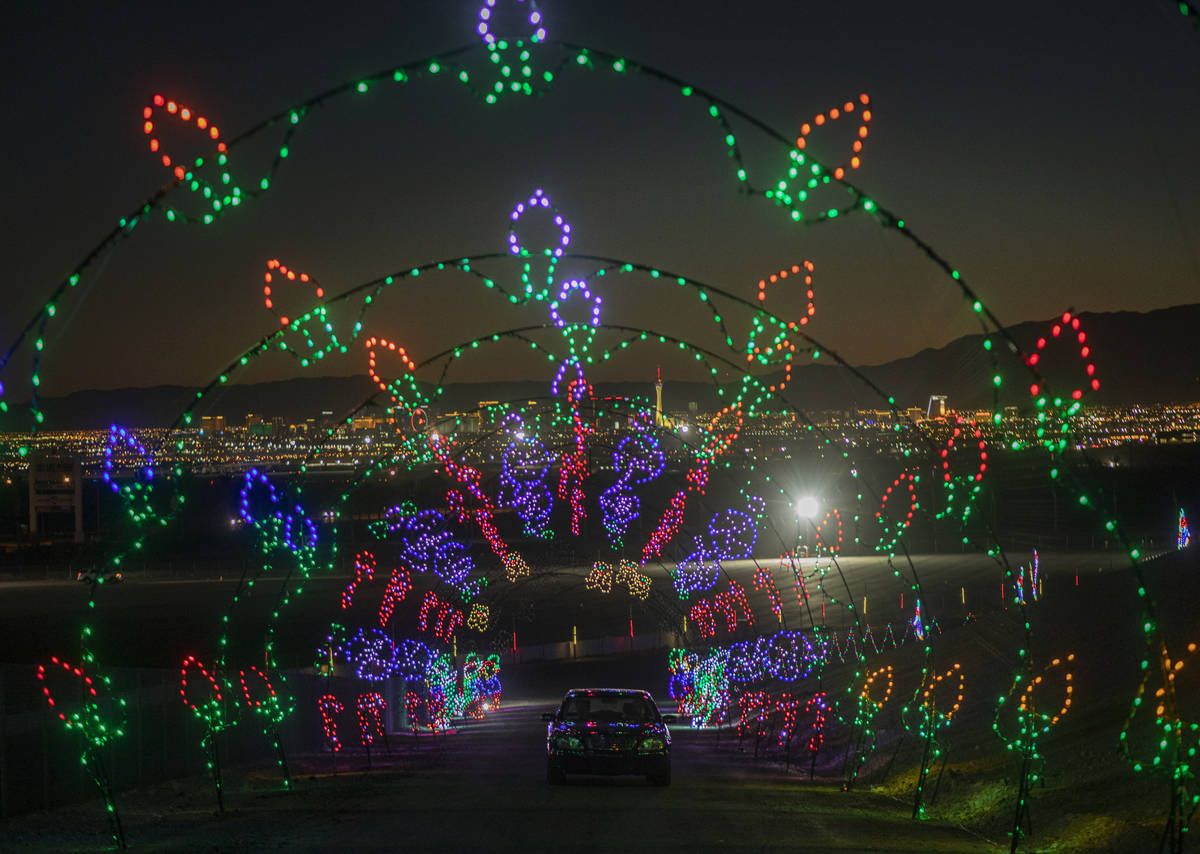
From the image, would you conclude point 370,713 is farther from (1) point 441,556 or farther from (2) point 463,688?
(1) point 441,556

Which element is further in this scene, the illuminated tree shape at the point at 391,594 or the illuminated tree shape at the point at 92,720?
the illuminated tree shape at the point at 391,594

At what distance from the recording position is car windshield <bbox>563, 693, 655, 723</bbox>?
17.3 meters

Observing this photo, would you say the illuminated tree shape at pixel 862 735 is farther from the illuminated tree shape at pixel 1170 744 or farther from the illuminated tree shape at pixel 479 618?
the illuminated tree shape at pixel 479 618

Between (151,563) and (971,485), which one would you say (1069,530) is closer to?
(151,563)

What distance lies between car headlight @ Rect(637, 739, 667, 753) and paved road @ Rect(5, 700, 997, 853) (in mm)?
444

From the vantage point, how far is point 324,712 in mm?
24203

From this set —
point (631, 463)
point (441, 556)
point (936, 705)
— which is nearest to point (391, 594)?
point (441, 556)

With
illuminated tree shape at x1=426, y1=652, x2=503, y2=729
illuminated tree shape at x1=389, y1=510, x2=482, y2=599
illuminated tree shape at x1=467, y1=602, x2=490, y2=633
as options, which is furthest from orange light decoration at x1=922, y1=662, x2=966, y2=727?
illuminated tree shape at x1=467, y1=602, x2=490, y2=633

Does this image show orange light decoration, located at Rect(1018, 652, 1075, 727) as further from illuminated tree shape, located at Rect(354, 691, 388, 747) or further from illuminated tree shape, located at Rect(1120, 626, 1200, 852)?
illuminated tree shape, located at Rect(354, 691, 388, 747)

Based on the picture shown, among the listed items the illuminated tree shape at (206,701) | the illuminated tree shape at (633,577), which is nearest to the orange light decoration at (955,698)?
the illuminated tree shape at (206,701)

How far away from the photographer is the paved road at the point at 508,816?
1170cm

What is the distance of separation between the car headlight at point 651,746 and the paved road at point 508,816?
0.44 metres

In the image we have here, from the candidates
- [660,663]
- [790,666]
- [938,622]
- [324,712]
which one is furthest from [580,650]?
[324,712]

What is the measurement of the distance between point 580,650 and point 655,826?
38.6 metres
